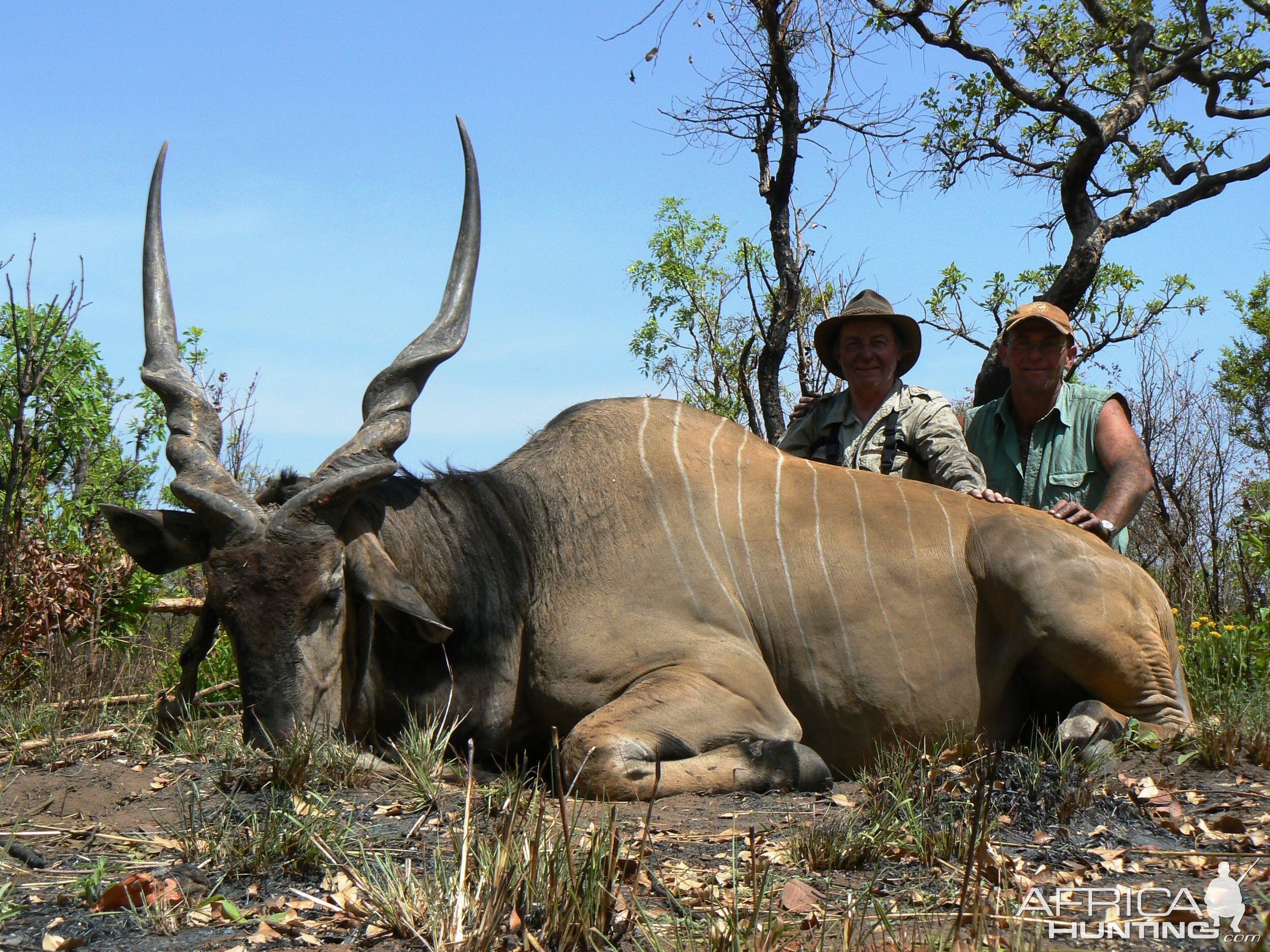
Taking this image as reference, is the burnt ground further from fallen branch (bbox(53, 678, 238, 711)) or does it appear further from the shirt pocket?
the shirt pocket

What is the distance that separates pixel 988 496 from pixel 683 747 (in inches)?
66.6

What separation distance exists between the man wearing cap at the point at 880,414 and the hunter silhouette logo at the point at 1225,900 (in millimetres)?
2601

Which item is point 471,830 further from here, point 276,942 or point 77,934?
point 77,934

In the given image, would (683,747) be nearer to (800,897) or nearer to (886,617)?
(886,617)

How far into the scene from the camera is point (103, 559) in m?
5.85

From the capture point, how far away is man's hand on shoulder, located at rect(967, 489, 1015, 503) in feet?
14.4

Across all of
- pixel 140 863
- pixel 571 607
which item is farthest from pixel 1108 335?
pixel 140 863

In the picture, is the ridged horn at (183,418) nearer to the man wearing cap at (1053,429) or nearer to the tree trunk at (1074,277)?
the man wearing cap at (1053,429)

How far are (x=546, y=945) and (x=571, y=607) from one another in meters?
1.89

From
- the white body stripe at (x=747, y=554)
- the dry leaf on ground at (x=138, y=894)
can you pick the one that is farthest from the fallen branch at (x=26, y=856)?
the white body stripe at (x=747, y=554)

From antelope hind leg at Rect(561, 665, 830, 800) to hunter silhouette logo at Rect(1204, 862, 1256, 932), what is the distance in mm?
1308

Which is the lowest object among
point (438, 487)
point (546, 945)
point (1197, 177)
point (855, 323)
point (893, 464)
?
point (546, 945)

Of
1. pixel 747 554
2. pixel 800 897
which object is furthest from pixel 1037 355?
pixel 800 897

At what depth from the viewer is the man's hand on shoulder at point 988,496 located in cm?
439
